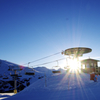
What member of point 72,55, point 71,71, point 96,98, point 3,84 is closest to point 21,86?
point 3,84

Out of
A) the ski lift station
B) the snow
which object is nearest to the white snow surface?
the snow

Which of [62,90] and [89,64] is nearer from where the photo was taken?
[62,90]

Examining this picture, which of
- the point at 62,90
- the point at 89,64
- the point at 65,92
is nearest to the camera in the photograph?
the point at 65,92

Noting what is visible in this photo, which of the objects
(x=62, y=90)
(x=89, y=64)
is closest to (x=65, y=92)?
(x=62, y=90)

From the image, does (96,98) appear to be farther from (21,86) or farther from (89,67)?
(21,86)

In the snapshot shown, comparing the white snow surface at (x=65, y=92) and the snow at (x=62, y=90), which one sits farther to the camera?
the snow at (x=62, y=90)

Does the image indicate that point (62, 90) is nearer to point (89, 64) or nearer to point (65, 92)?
point (65, 92)

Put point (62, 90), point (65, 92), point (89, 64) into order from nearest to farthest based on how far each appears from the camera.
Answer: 1. point (65, 92)
2. point (62, 90)
3. point (89, 64)

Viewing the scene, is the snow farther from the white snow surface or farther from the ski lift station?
the ski lift station

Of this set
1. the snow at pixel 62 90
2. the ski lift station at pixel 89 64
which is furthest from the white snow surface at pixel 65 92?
the ski lift station at pixel 89 64

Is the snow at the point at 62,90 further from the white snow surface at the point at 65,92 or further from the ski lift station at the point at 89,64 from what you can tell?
the ski lift station at the point at 89,64

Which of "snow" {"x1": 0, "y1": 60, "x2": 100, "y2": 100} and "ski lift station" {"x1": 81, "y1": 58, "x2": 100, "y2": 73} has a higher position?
"ski lift station" {"x1": 81, "y1": 58, "x2": 100, "y2": 73}

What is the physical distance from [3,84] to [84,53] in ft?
214

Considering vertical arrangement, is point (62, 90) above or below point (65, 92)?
below
